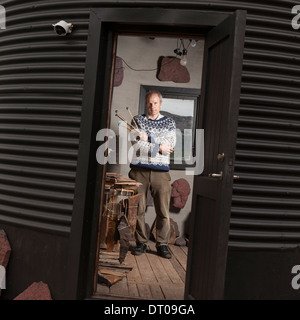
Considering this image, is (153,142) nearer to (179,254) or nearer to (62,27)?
(179,254)

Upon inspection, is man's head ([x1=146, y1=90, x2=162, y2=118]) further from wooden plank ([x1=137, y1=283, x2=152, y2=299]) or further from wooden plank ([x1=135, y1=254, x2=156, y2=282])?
wooden plank ([x1=137, y1=283, x2=152, y2=299])

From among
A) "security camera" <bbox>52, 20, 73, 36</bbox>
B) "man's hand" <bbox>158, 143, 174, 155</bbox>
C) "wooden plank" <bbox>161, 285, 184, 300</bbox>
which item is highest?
"security camera" <bbox>52, 20, 73, 36</bbox>

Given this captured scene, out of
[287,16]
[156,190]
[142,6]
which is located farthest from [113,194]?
[287,16]

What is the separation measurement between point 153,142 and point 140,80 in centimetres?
168

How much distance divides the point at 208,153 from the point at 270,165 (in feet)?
1.68

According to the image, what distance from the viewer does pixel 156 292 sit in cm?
340

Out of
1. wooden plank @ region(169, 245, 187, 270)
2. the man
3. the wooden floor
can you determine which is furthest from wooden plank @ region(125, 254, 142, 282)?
wooden plank @ region(169, 245, 187, 270)

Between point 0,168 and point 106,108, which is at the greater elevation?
point 106,108

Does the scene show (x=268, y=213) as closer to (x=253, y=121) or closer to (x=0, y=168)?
(x=253, y=121)

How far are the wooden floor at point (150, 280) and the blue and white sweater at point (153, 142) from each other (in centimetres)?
115

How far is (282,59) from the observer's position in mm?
2936

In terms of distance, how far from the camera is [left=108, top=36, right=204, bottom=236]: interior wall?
5824 millimetres
